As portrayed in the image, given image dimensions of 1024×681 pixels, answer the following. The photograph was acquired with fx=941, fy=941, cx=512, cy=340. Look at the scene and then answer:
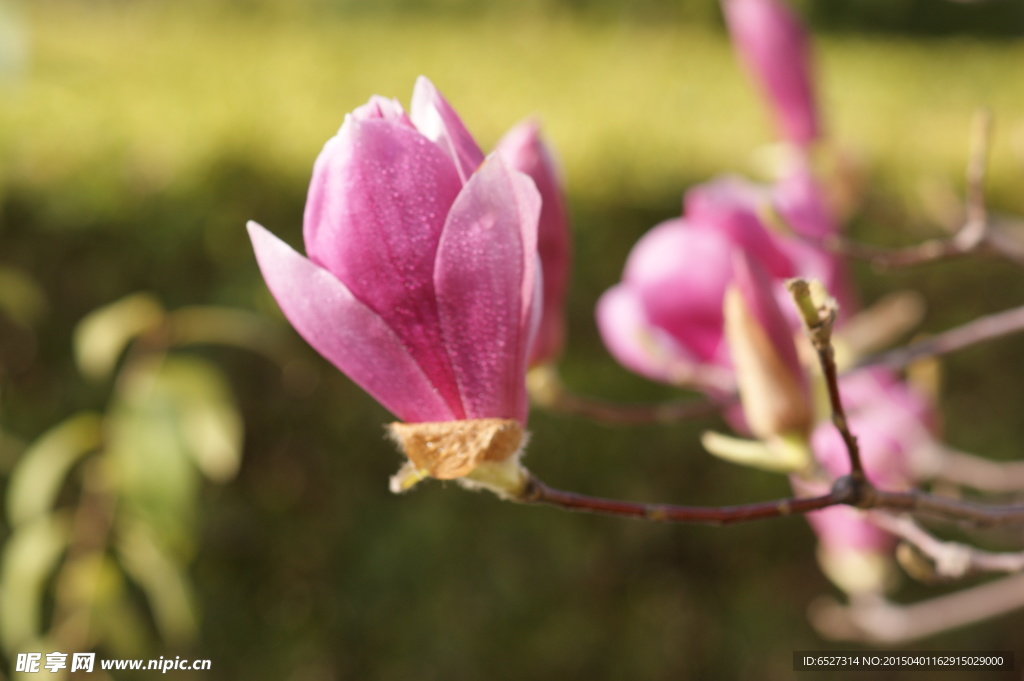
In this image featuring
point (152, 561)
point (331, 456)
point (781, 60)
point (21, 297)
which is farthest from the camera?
point (331, 456)

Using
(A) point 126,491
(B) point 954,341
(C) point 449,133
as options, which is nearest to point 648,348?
(B) point 954,341

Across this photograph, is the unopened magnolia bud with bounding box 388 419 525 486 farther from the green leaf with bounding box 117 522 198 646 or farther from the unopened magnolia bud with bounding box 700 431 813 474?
the green leaf with bounding box 117 522 198 646

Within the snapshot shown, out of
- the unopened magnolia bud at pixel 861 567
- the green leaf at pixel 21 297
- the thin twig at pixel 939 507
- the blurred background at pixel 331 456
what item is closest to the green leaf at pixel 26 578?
the blurred background at pixel 331 456

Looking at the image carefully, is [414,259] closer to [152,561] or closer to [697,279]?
[697,279]

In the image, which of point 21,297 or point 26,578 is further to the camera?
point 21,297

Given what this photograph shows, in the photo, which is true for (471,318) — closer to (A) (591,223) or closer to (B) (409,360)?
(B) (409,360)
